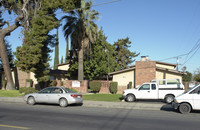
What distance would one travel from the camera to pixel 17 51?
24156 millimetres

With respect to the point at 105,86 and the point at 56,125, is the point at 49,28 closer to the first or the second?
the point at 105,86

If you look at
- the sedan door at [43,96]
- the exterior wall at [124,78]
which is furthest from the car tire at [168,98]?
the exterior wall at [124,78]

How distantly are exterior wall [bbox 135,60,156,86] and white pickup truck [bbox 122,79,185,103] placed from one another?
835cm

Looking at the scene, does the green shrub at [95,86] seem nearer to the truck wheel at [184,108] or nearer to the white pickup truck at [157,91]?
the white pickup truck at [157,91]

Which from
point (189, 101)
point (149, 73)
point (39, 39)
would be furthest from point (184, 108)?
point (39, 39)

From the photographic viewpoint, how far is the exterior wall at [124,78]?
29438 millimetres

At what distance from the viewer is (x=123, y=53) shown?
160ft

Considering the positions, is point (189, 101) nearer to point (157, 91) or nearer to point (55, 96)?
point (157, 91)

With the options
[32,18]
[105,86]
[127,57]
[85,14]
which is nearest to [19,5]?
[32,18]

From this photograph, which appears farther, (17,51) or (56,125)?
(17,51)

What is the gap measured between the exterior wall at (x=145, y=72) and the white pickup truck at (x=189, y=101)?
14858mm

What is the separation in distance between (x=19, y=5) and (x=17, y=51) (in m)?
6.10

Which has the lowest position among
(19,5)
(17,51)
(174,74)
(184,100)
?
(184,100)

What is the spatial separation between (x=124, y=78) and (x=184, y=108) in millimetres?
17739
